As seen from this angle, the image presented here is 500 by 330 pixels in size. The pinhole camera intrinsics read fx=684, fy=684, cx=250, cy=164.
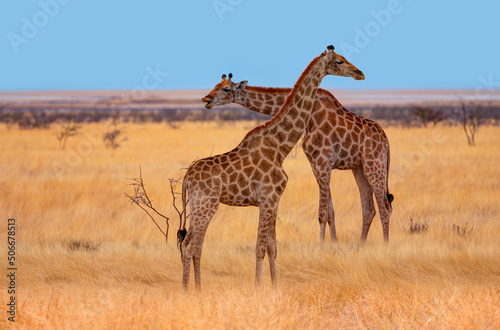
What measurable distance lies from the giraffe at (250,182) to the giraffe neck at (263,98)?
3.31 ft

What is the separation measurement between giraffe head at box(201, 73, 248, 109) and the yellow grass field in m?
1.98

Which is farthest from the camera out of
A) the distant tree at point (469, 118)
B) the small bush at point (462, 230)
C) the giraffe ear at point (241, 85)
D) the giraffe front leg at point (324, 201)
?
the distant tree at point (469, 118)

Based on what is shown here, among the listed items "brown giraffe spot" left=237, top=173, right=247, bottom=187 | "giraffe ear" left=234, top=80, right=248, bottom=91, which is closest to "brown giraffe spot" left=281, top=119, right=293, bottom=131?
"brown giraffe spot" left=237, top=173, right=247, bottom=187

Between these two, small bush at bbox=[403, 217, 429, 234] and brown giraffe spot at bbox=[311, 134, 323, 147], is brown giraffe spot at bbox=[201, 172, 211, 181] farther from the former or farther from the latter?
small bush at bbox=[403, 217, 429, 234]

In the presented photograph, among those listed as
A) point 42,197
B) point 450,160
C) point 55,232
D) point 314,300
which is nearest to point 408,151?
point 450,160

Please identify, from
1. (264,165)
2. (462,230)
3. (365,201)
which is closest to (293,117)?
(264,165)

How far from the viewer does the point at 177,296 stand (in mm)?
6574

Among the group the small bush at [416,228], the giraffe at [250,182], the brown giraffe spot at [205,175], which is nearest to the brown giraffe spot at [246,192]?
the giraffe at [250,182]

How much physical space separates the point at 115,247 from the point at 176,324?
4.00 metres

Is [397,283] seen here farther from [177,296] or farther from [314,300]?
[177,296]

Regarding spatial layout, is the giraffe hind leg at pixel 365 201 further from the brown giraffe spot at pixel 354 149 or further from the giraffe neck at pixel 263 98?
the giraffe neck at pixel 263 98

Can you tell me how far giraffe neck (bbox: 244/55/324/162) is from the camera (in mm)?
6926

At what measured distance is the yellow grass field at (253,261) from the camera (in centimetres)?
597

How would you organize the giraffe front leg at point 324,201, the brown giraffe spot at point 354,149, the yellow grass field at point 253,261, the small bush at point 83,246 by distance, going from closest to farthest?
the yellow grass field at point 253,261, the giraffe front leg at point 324,201, the brown giraffe spot at point 354,149, the small bush at point 83,246
